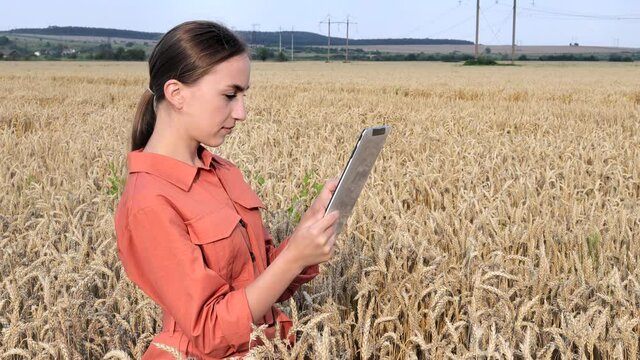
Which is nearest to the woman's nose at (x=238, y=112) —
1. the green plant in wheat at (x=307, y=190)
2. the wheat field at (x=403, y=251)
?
the wheat field at (x=403, y=251)

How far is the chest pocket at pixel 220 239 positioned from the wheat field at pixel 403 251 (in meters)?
0.18

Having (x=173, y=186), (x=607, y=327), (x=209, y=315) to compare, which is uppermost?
(x=173, y=186)

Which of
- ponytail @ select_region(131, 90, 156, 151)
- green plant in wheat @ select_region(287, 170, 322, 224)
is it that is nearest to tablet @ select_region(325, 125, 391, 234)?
ponytail @ select_region(131, 90, 156, 151)

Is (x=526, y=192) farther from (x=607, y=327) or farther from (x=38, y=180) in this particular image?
(x=38, y=180)

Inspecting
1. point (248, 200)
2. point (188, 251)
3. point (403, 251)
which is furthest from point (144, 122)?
point (403, 251)

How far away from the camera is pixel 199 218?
1640 millimetres

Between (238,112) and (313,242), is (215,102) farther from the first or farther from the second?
(313,242)

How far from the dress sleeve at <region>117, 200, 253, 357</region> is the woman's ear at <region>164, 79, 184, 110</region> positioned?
0.27m

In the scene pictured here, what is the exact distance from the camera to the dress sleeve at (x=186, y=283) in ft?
5.07

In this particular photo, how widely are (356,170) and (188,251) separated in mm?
395

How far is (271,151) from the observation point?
6691 millimetres

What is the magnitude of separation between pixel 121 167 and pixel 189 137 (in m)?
3.68

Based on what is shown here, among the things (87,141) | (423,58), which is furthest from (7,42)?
(87,141)

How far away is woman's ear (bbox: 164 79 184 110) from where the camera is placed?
67.1 inches
